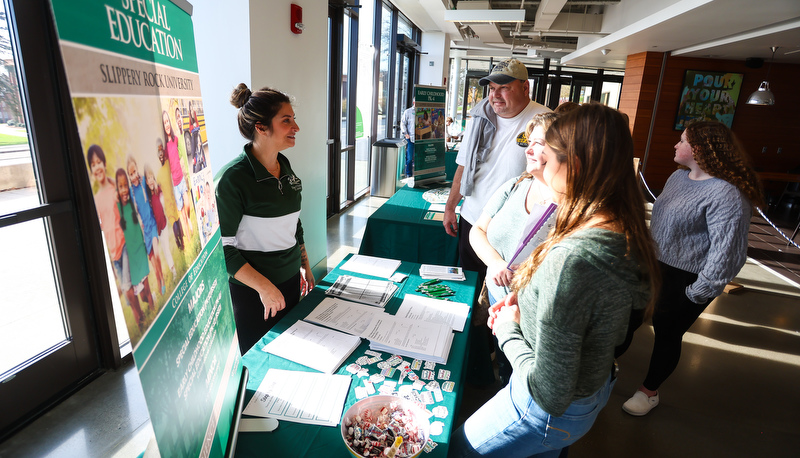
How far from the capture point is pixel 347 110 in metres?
6.12

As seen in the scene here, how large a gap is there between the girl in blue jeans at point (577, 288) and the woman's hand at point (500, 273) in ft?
1.39

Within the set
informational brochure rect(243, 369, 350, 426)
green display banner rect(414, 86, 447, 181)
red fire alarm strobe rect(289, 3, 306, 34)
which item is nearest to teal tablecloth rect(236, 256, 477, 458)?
informational brochure rect(243, 369, 350, 426)

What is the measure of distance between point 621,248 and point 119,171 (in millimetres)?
903

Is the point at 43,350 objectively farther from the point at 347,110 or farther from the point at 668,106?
the point at 668,106

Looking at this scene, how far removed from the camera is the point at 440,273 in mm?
2117

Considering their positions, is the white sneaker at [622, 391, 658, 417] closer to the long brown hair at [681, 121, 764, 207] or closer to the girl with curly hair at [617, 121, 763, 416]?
the girl with curly hair at [617, 121, 763, 416]

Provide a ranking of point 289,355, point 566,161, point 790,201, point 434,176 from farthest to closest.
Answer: point 790,201 < point 434,176 < point 289,355 < point 566,161

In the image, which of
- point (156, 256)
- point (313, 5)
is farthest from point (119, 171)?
point (313, 5)

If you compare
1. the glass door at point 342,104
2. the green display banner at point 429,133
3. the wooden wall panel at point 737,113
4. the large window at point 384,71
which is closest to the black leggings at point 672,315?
the green display banner at point 429,133

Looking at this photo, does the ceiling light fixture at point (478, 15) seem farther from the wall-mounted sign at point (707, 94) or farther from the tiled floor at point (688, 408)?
the wall-mounted sign at point (707, 94)

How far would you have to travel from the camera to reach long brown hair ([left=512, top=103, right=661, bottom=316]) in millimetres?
949

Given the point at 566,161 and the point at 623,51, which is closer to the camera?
the point at 566,161

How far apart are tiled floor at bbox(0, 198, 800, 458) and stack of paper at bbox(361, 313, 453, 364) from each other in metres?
0.91

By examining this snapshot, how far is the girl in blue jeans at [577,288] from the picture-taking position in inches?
34.6
